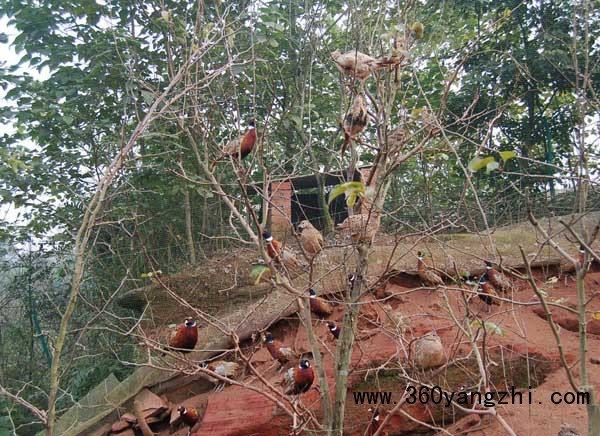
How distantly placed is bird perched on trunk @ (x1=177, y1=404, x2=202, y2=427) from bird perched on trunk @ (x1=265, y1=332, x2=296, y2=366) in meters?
0.72

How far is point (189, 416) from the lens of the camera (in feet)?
11.5

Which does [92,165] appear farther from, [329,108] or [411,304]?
[411,304]

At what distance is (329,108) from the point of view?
231 inches

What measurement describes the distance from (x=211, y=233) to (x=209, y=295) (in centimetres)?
130

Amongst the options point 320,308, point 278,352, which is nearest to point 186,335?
point 278,352

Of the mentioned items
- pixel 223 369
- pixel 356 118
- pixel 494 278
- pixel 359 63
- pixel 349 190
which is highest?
pixel 359 63

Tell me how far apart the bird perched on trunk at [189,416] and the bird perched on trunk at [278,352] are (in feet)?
2.37

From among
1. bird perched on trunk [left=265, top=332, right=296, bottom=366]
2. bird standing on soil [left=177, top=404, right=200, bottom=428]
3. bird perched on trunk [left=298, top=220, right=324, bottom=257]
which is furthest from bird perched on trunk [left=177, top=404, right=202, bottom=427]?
bird perched on trunk [left=298, top=220, right=324, bottom=257]

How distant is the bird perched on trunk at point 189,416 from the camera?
3500 millimetres

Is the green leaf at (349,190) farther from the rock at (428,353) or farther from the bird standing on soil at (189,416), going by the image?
the bird standing on soil at (189,416)

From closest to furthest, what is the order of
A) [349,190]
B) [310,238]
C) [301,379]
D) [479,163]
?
[479,163], [349,190], [301,379], [310,238]

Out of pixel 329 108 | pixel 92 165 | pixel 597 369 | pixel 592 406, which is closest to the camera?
pixel 592 406

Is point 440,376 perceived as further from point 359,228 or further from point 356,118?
point 356,118

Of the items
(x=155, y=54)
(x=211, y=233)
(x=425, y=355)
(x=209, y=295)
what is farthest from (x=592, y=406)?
(x=211, y=233)
